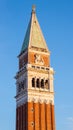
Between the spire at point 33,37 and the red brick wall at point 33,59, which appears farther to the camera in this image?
the spire at point 33,37

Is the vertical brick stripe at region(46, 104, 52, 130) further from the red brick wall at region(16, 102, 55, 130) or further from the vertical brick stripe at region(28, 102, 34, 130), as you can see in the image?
the vertical brick stripe at region(28, 102, 34, 130)

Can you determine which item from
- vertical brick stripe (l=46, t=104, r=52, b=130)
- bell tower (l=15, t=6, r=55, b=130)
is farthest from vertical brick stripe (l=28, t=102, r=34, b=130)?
vertical brick stripe (l=46, t=104, r=52, b=130)

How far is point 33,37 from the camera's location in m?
72.8

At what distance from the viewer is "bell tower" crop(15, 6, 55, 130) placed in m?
65.5

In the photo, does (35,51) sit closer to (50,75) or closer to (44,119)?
(50,75)

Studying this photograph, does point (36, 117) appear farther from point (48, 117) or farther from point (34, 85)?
point (34, 85)

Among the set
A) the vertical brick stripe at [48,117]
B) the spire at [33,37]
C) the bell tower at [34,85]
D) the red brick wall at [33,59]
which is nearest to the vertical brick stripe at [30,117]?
the bell tower at [34,85]

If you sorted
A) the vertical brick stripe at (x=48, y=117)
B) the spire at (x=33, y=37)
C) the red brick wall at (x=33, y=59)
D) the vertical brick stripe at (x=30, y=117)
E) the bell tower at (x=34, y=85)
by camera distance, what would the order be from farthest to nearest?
the spire at (x=33, y=37) → the red brick wall at (x=33, y=59) → the vertical brick stripe at (x=48, y=117) → the bell tower at (x=34, y=85) → the vertical brick stripe at (x=30, y=117)

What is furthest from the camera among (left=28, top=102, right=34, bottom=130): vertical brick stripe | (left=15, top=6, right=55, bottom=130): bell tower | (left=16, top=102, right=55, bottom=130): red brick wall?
(left=15, top=6, right=55, bottom=130): bell tower

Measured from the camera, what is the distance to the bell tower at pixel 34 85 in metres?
65.5

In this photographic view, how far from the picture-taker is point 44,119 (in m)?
65.9

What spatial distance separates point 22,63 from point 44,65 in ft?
15.8

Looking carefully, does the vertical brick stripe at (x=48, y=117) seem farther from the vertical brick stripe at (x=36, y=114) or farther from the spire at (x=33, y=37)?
the spire at (x=33, y=37)

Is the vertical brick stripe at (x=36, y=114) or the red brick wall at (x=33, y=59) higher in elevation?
the red brick wall at (x=33, y=59)
